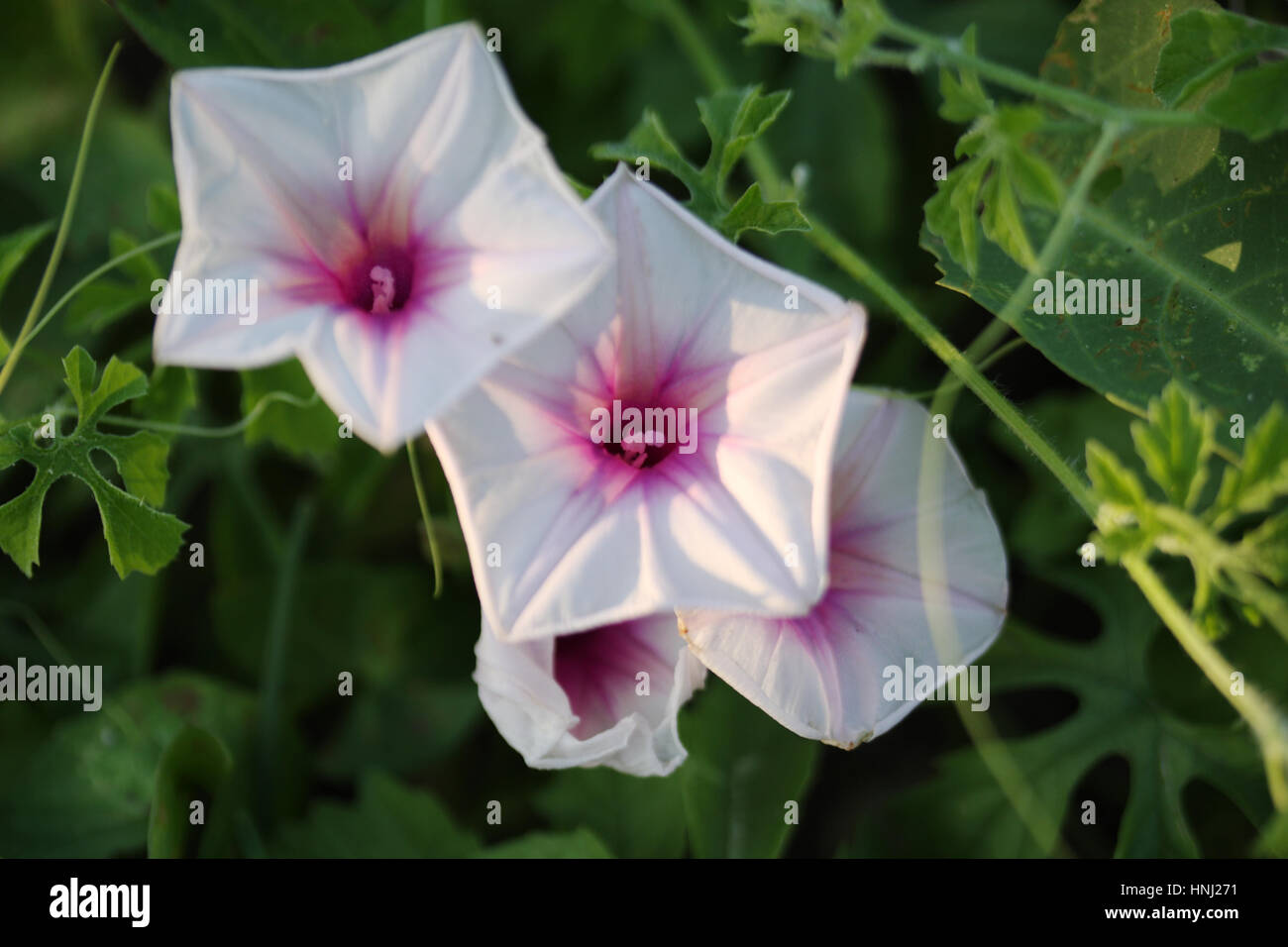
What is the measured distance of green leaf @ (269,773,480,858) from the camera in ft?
4.45

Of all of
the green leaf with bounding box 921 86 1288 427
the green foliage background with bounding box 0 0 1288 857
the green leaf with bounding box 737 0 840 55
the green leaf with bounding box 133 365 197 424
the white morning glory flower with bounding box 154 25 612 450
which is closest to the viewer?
the white morning glory flower with bounding box 154 25 612 450

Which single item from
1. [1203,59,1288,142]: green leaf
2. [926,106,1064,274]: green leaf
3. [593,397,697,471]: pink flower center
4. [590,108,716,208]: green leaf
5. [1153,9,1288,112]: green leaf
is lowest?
[593,397,697,471]: pink flower center

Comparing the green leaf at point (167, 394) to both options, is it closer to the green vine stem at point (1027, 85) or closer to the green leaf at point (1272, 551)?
the green vine stem at point (1027, 85)

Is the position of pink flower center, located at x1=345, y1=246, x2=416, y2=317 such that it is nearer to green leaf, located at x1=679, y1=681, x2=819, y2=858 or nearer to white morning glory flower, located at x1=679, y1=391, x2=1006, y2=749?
white morning glory flower, located at x1=679, y1=391, x2=1006, y2=749

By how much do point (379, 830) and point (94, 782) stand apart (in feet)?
1.22

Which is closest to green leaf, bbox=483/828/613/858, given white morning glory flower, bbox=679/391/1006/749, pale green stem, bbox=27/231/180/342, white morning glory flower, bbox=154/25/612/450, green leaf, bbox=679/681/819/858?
green leaf, bbox=679/681/819/858

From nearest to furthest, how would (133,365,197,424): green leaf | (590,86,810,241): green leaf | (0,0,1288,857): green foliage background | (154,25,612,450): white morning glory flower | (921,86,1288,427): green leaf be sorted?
(154,25,612,450): white morning glory flower < (590,86,810,241): green leaf < (921,86,1288,427): green leaf < (133,365,197,424): green leaf < (0,0,1288,857): green foliage background

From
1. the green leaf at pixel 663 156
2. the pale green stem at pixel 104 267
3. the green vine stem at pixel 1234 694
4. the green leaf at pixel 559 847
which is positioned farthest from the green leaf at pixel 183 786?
the green vine stem at pixel 1234 694

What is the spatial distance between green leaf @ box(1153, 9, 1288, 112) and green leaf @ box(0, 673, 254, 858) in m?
1.27
